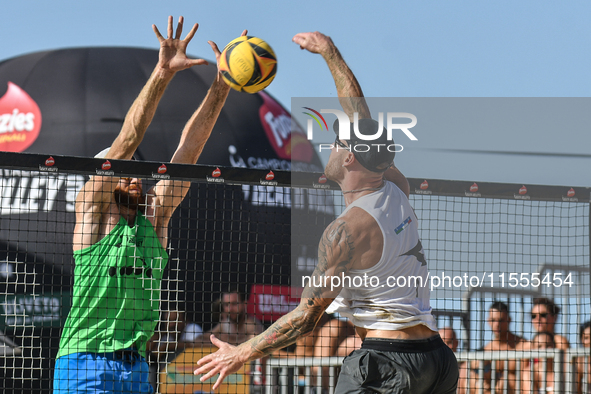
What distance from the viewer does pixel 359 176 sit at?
12.9 feet

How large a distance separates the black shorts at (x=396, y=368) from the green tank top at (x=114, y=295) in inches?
69.1

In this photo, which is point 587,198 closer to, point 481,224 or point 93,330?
point 481,224

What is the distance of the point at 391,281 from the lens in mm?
3697

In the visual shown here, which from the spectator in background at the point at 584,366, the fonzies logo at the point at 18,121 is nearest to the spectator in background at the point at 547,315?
the spectator in background at the point at 584,366

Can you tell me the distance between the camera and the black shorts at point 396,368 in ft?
11.6

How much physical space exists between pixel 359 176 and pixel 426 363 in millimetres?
1222

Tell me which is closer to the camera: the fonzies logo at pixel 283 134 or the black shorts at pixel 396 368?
the black shorts at pixel 396 368

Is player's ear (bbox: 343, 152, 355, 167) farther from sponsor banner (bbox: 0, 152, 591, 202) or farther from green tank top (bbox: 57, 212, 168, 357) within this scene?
green tank top (bbox: 57, 212, 168, 357)

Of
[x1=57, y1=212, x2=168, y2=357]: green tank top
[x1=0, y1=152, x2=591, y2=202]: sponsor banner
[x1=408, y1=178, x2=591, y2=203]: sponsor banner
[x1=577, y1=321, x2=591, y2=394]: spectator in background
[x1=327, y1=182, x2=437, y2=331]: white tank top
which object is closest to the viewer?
[x1=327, y1=182, x2=437, y2=331]: white tank top

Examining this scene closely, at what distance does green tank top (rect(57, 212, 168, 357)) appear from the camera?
178 inches

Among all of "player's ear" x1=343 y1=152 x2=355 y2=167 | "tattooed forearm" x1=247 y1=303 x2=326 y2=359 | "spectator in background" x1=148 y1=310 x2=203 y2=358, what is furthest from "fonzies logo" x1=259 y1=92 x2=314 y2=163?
"tattooed forearm" x1=247 y1=303 x2=326 y2=359

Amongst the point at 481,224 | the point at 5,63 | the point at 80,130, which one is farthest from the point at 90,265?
the point at 5,63

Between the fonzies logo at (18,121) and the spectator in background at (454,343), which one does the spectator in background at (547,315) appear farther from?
the fonzies logo at (18,121)

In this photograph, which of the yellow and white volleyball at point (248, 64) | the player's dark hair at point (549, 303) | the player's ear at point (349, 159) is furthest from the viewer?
the player's dark hair at point (549, 303)
